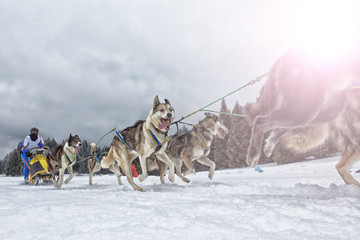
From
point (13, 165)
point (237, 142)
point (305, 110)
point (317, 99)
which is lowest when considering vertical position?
point (305, 110)

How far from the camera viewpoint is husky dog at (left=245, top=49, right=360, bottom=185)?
2.94 meters

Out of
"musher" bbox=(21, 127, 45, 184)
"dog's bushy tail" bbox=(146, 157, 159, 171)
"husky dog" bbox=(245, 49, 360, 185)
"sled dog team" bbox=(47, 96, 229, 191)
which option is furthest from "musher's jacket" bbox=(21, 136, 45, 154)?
"husky dog" bbox=(245, 49, 360, 185)

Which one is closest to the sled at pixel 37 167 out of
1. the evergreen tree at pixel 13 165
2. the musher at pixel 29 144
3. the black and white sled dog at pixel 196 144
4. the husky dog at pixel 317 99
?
the musher at pixel 29 144

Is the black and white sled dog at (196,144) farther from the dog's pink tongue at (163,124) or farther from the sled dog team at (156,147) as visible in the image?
the dog's pink tongue at (163,124)

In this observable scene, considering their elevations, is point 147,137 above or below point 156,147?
above

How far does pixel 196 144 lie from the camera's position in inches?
247

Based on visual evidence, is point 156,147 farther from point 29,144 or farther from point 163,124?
point 29,144

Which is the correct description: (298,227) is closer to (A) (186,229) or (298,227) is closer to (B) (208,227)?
(B) (208,227)

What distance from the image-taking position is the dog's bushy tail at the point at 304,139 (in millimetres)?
3906

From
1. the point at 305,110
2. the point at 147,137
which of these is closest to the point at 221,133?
the point at 147,137

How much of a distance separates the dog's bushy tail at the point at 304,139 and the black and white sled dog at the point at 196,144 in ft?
6.95

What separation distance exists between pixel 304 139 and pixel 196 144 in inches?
106

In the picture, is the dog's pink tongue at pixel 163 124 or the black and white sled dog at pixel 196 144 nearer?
the dog's pink tongue at pixel 163 124

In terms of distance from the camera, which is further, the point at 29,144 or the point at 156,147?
the point at 29,144
